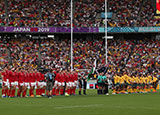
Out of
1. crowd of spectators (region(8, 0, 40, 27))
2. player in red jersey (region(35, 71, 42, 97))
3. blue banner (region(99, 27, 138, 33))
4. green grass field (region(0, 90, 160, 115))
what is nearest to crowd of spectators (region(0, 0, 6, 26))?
crowd of spectators (region(8, 0, 40, 27))

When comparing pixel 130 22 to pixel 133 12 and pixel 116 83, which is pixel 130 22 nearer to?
pixel 133 12

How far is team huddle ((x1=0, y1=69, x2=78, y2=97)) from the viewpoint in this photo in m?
26.1

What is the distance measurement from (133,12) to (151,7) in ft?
8.85

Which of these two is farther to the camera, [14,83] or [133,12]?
[133,12]

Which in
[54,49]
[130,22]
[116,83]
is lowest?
[116,83]

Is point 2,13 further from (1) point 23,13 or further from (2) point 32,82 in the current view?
(2) point 32,82

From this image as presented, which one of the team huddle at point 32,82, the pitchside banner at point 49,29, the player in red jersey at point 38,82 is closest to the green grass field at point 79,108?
the team huddle at point 32,82

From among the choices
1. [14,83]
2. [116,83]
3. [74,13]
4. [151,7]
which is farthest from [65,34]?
[14,83]

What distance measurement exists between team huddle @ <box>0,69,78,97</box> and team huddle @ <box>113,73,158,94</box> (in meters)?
4.69

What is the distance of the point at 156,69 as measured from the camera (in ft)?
170

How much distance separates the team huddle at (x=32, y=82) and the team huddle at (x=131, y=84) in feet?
15.4

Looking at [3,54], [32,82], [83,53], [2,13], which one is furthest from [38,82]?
[2,13]

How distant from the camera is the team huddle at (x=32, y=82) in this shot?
26078 mm

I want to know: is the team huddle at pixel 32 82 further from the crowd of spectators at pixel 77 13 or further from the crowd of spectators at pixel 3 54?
the crowd of spectators at pixel 77 13
